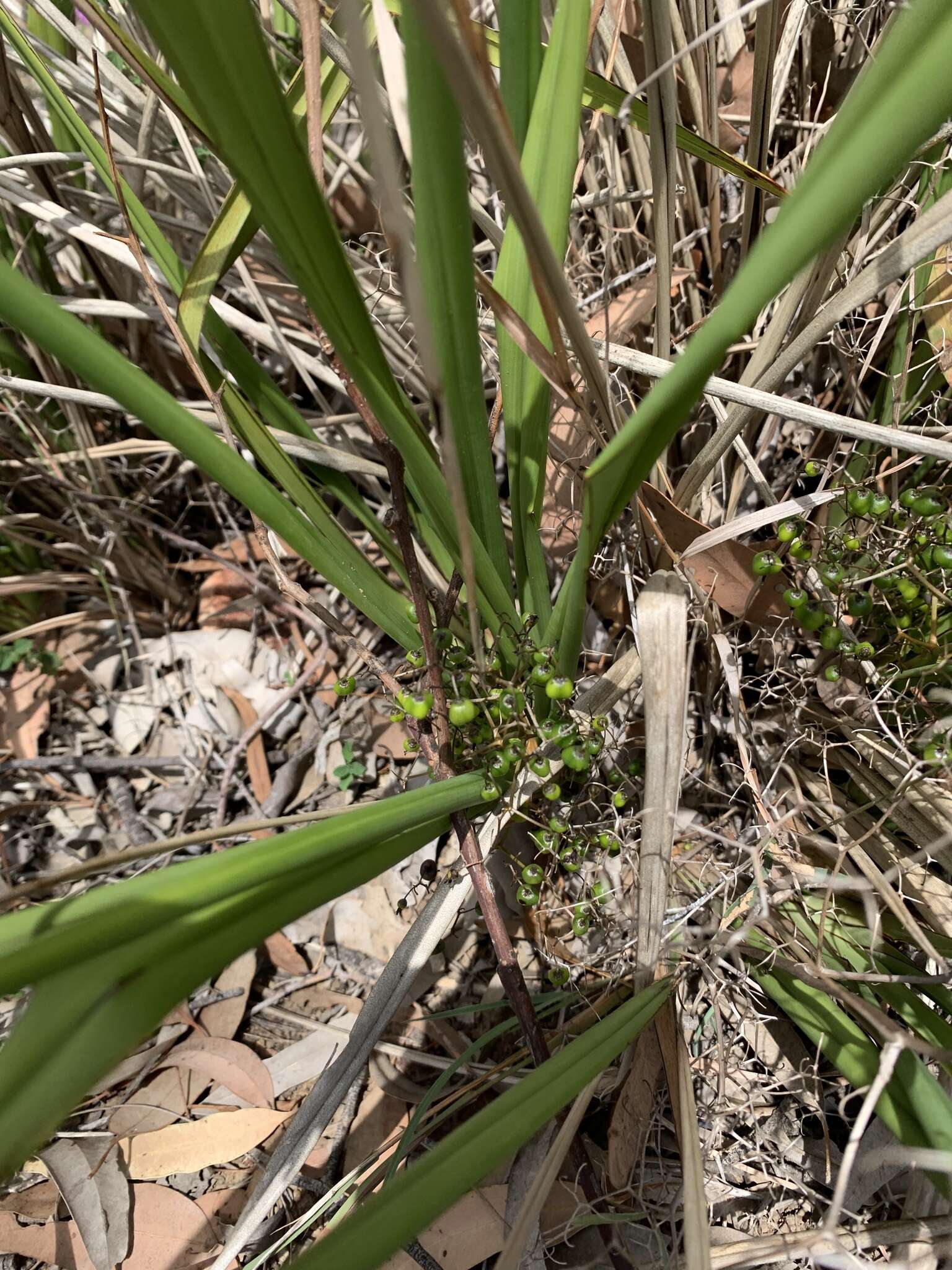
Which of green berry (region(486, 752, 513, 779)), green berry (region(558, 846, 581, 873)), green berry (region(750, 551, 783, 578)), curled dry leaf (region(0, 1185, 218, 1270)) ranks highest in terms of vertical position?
green berry (region(750, 551, 783, 578))

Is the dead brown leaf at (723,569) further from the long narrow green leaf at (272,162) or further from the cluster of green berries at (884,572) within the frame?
the long narrow green leaf at (272,162)

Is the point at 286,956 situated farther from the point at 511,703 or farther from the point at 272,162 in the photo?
the point at 272,162

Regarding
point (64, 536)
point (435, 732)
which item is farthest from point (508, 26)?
point (64, 536)

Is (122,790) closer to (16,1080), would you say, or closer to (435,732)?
(435,732)

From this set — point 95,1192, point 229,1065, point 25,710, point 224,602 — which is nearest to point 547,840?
point 229,1065

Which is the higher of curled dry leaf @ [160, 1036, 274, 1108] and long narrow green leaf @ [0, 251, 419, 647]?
long narrow green leaf @ [0, 251, 419, 647]

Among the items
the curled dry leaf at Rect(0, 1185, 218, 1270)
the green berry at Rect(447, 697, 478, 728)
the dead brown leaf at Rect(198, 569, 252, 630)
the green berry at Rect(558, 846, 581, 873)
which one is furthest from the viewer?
the dead brown leaf at Rect(198, 569, 252, 630)

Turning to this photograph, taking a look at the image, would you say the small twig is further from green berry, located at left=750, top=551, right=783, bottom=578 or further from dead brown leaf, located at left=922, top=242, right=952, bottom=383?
dead brown leaf, located at left=922, top=242, right=952, bottom=383

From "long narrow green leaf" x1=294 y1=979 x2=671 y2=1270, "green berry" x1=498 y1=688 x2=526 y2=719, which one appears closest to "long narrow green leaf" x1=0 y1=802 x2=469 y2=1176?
"long narrow green leaf" x1=294 y1=979 x2=671 y2=1270
